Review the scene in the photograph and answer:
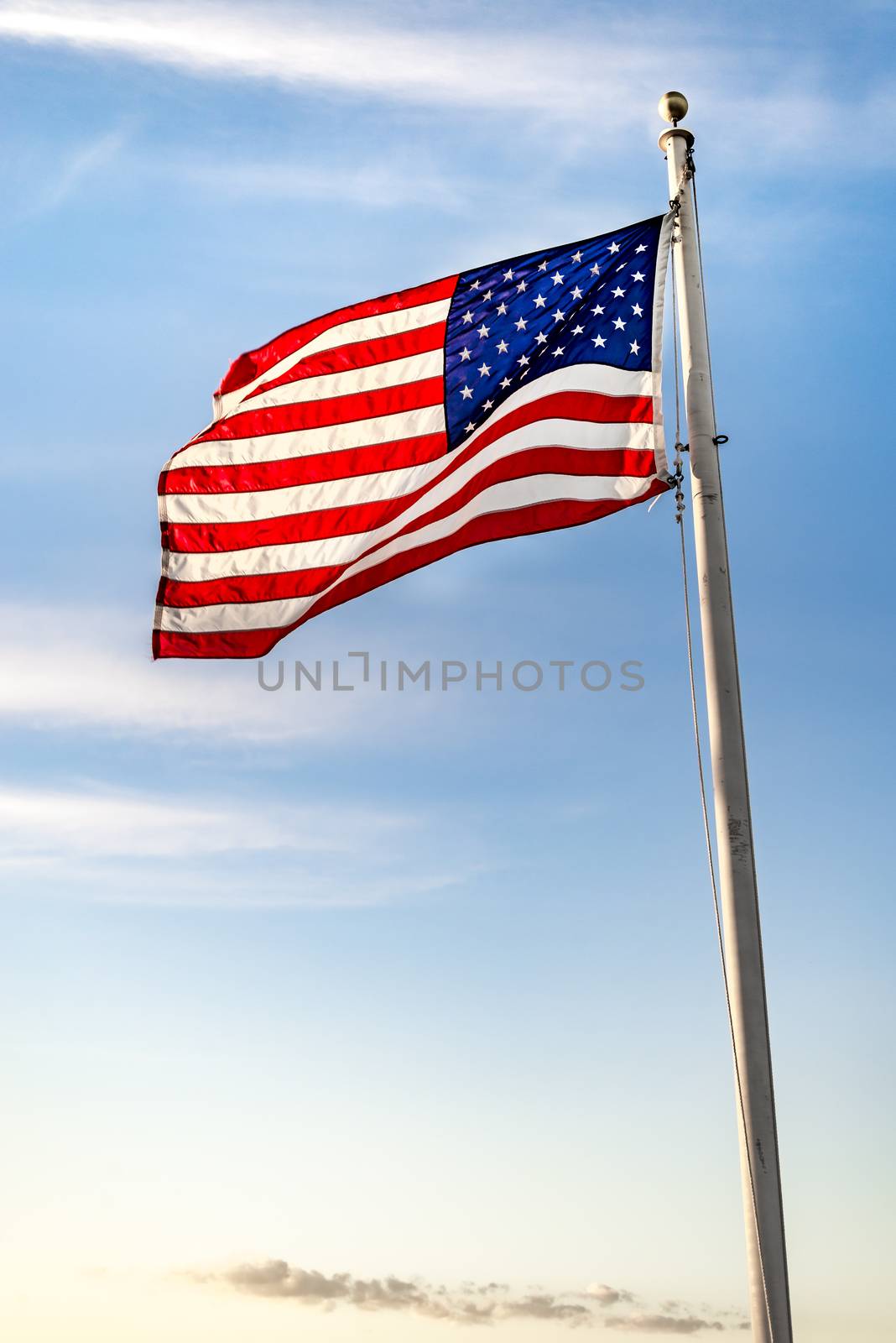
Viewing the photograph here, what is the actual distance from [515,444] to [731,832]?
535 cm

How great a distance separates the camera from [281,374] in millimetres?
16391

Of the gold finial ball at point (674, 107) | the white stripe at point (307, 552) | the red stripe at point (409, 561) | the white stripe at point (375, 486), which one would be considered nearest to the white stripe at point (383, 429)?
the white stripe at point (375, 486)

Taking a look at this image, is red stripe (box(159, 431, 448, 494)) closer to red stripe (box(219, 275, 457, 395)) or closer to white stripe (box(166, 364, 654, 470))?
white stripe (box(166, 364, 654, 470))

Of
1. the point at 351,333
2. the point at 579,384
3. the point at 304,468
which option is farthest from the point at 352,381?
the point at 579,384

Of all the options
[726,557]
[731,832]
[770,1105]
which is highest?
[726,557]

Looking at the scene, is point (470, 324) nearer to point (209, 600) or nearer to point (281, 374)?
point (281, 374)

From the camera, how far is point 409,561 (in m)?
14.8

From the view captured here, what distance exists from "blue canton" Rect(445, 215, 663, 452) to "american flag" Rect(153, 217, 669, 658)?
0.02 m

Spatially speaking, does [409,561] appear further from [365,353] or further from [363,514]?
[365,353]

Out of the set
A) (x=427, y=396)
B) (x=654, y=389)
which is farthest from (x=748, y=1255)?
(x=427, y=396)

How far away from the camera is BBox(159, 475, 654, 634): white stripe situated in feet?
45.4

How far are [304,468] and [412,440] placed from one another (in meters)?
1.50

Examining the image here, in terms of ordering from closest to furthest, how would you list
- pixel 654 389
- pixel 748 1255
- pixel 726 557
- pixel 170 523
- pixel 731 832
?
pixel 748 1255, pixel 731 832, pixel 726 557, pixel 654 389, pixel 170 523

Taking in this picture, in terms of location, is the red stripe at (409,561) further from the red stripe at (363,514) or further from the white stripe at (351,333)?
the white stripe at (351,333)
